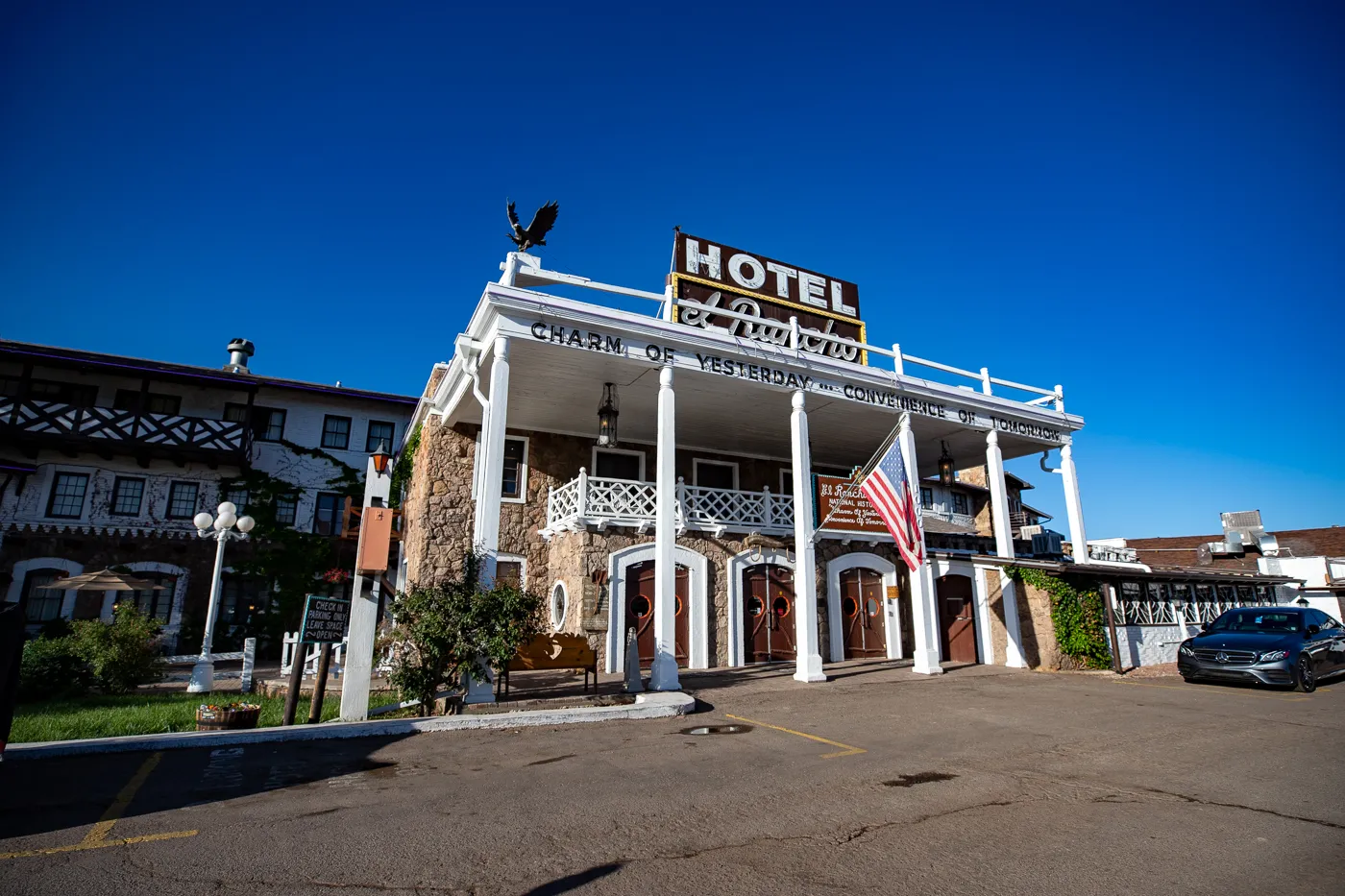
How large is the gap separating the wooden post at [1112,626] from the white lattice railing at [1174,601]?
3.44 feet

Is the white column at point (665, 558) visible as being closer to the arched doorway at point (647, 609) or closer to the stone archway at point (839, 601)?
the arched doorway at point (647, 609)

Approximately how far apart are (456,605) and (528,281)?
617cm

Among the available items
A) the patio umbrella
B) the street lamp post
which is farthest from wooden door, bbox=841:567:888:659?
the patio umbrella

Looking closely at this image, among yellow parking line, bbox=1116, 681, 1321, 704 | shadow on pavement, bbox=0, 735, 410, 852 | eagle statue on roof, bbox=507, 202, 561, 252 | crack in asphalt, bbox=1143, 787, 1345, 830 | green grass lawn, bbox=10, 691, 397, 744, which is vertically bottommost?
crack in asphalt, bbox=1143, 787, 1345, 830

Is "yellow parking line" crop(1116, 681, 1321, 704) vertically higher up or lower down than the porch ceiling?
lower down

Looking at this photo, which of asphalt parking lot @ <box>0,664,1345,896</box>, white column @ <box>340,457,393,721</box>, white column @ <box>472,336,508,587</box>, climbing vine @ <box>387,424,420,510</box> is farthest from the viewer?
climbing vine @ <box>387,424,420,510</box>

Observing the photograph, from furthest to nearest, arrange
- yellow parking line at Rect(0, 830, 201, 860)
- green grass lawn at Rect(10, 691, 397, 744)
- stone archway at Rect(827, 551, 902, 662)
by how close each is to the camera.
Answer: stone archway at Rect(827, 551, 902, 662) → green grass lawn at Rect(10, 691, 397, 744) → yellow parking line at Rect(0, 830, 201, 860)

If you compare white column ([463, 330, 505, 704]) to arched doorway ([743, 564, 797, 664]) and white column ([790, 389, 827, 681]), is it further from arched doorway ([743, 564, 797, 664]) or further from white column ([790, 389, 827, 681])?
arched doorway ([743, 564, 797, 664])

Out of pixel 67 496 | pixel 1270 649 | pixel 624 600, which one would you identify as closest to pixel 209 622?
pixel 624 600

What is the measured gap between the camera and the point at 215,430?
21781 mm

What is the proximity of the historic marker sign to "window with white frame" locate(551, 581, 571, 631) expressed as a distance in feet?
18.7

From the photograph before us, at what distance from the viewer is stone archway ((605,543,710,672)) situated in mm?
14797

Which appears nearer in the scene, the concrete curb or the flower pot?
the concrete curb

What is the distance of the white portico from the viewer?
12344 millimetres
